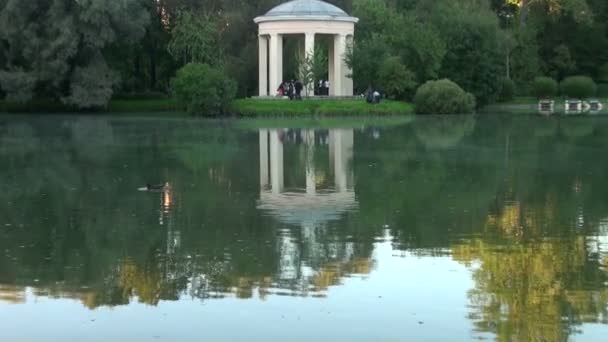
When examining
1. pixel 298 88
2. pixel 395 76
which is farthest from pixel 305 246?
pixel 298 88

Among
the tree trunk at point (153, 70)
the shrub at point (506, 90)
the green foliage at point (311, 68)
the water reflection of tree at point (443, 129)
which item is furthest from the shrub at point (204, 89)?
the shrub at point (506, 90)

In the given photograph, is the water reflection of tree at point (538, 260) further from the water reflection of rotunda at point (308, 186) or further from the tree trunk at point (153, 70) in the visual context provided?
the tree trunk at point (153, 70)

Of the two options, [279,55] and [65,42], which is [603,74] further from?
[65,42]

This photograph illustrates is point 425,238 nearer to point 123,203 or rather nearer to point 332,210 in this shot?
point 332,210

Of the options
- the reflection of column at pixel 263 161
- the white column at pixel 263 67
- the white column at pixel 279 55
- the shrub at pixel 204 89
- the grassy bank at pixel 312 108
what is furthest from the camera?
the white column at pixel 263 67

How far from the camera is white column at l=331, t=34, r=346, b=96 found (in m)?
56.5

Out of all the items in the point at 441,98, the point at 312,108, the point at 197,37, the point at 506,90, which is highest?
the point at 197,37

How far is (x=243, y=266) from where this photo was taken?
1240 centimetres

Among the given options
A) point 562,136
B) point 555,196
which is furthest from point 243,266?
point 562,136

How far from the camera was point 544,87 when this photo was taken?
209 feet

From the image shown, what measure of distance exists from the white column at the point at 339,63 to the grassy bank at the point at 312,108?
428cm

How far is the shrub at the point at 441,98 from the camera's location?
52.0 m

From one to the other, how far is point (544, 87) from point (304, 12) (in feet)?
58.9

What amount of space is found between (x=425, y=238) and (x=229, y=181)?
797 centimetres
